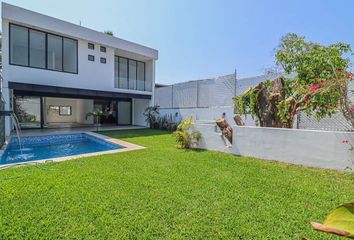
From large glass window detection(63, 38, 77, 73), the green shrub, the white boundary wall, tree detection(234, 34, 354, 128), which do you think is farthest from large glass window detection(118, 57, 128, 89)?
the white boundary wall

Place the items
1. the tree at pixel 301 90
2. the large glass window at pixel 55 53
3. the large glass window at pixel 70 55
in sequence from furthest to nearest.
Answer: the large glass window at pixel 70 55
the large glass window at pixel 55 53
the tree at pixel 301 90

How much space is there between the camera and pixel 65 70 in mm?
14734

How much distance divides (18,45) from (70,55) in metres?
3.07

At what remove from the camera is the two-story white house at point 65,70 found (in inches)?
493

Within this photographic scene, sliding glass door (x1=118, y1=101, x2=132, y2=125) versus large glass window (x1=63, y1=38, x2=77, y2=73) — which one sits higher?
large glass window (x1=63, y1=38, x2=77, y2=73)

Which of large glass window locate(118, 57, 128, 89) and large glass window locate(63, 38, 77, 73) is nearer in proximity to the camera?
large glass window locate(63, 38, 77, 73)

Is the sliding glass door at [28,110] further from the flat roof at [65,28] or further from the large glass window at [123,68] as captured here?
the large glass window at [123,68]

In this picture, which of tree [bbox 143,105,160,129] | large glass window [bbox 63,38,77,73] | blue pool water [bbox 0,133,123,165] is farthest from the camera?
tree [bbox 143,105,160,129]

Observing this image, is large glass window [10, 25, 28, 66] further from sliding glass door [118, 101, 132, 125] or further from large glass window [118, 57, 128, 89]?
sliding glass door [118, 101, 132, 125]

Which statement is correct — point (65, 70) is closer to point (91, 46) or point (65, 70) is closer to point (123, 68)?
point (91, 46)

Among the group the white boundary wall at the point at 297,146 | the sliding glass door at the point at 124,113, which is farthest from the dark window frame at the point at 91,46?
the white boundary wall at the point at 297,146

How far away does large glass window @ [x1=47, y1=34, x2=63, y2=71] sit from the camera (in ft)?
46.3

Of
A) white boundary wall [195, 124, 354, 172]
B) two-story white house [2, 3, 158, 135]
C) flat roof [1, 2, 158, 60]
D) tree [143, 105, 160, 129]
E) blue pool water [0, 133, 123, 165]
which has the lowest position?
blue pool water [0, 133, 123, 165]

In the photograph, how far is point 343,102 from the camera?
561 centimetres
